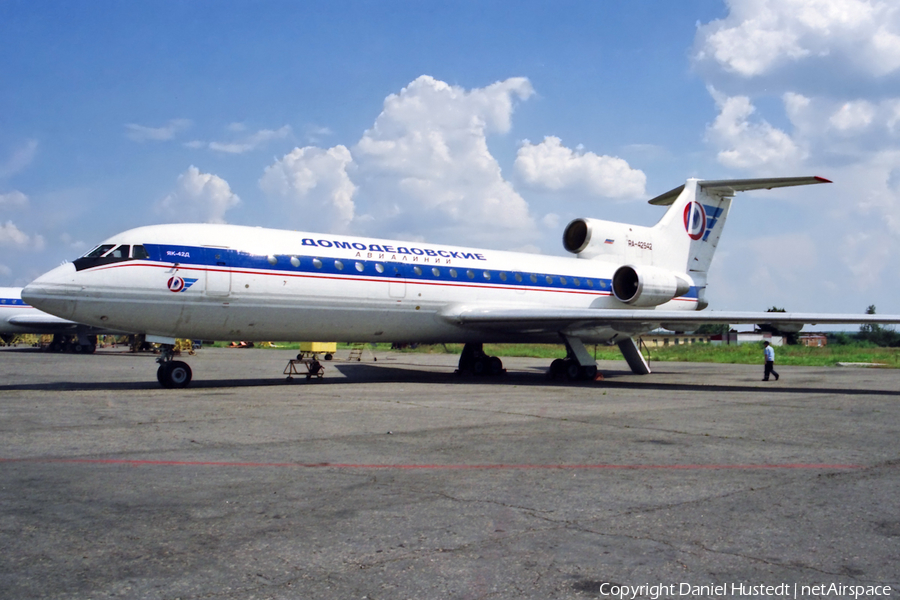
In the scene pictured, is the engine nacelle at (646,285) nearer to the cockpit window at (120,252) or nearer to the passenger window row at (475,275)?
the passenger window row at (475,275)

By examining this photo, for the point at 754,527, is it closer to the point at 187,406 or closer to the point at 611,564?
the point at 611,564

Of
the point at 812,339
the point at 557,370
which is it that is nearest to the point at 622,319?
the point at 557,370

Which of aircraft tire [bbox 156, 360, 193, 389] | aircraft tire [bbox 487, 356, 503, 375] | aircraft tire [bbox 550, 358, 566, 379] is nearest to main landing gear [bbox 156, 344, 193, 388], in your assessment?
aircraft tire [bbox 156, 360, 193, 389]

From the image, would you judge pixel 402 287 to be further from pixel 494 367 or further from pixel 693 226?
pixel 693 226

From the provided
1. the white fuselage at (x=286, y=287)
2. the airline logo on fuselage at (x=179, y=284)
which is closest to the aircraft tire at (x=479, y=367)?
the white fuselage at (x=286, y=287)

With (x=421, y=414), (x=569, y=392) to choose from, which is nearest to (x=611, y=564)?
(x=421, y=414)

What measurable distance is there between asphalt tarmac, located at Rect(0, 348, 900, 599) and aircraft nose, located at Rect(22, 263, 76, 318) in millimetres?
3141

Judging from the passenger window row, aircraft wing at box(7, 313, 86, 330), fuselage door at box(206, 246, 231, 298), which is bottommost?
aircraft wing at box(7, 313, 86, 330)

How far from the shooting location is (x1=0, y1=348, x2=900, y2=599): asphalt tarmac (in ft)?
12.5

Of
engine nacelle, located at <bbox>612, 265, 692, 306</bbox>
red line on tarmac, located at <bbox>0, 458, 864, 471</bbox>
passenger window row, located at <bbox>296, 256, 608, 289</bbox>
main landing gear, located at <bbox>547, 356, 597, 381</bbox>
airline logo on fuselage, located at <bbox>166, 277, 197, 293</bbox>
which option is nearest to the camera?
red line on tarmac, located at <bbox>0, 458, 864, 471</bbox>

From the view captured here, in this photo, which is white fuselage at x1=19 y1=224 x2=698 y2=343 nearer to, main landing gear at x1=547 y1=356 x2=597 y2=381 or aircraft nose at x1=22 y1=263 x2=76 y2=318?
aircraft nose at x1=22 y1=263 x2=76 y2=318

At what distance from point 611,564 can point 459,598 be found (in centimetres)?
104

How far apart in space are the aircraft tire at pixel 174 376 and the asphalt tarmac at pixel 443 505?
4021mm

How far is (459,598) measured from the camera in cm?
355
